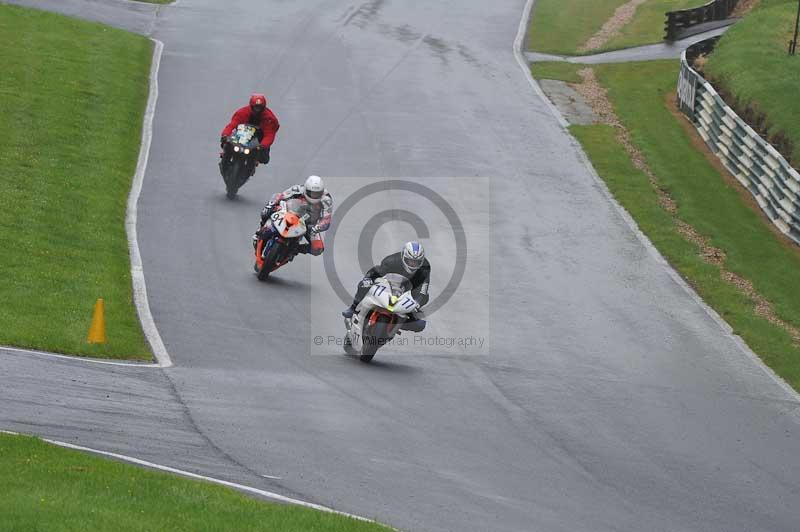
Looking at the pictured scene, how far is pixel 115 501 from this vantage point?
1120cm

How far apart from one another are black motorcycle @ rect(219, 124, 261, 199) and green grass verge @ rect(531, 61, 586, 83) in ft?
56.4

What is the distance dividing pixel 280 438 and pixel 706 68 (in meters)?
30.3

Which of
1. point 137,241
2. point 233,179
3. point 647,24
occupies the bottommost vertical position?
point 647,24

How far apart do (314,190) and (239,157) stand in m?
5.41

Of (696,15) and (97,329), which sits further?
(696,15)

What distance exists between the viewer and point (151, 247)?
2431cm

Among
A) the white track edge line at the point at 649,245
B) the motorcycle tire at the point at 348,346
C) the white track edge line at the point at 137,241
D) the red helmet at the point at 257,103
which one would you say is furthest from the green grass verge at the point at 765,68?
the motorcycle tire at the point at 348,346

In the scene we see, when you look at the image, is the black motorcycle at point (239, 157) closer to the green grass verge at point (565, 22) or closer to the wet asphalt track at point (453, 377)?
the wet asphalt track at point (453, 377)

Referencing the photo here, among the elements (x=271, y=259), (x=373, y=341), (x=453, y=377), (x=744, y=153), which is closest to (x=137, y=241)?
(x=271, y=259)

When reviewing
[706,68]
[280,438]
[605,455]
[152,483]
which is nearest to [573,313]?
[605,455]

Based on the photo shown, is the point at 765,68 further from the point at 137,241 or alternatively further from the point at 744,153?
the point at 137,241

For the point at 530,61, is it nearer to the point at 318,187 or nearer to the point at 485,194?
the point at 485,194

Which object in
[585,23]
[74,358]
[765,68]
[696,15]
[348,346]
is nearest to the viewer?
[74,358]

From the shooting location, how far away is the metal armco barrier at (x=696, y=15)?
163 ft
